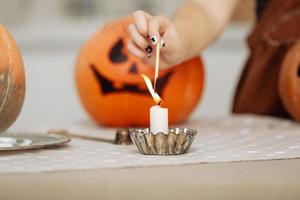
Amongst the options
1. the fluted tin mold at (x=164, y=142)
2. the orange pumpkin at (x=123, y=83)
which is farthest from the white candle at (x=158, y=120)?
the orange pumpkin at (x=123, y=83)

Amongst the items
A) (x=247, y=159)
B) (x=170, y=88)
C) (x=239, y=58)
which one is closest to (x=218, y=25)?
(x=170, y=88)

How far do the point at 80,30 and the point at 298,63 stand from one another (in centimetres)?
101

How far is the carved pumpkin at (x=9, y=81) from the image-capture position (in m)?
0.72

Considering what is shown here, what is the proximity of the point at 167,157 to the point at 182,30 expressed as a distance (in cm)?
34

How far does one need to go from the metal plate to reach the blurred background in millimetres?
1107

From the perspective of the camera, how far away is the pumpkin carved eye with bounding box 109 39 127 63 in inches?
42.3

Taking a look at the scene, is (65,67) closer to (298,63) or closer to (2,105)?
(298,63)

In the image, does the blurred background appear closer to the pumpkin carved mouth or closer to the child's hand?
the pumpkin carved mouth

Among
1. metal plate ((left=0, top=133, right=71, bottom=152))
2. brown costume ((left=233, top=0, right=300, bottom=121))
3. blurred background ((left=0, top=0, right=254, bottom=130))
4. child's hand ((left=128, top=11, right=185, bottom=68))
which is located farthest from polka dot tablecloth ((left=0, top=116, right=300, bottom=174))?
blurred background ((left=0, top=0, right=254, bottom=130))

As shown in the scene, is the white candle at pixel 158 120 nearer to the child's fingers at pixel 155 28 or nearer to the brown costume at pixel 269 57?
the child's fingers at pixel 155 28

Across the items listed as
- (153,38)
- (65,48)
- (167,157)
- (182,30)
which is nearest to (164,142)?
(167,157)

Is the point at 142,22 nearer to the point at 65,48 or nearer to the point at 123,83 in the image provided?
the point at 123,83

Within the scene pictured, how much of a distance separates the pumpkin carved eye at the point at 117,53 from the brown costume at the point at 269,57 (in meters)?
0.28

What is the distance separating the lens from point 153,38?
78 cm
